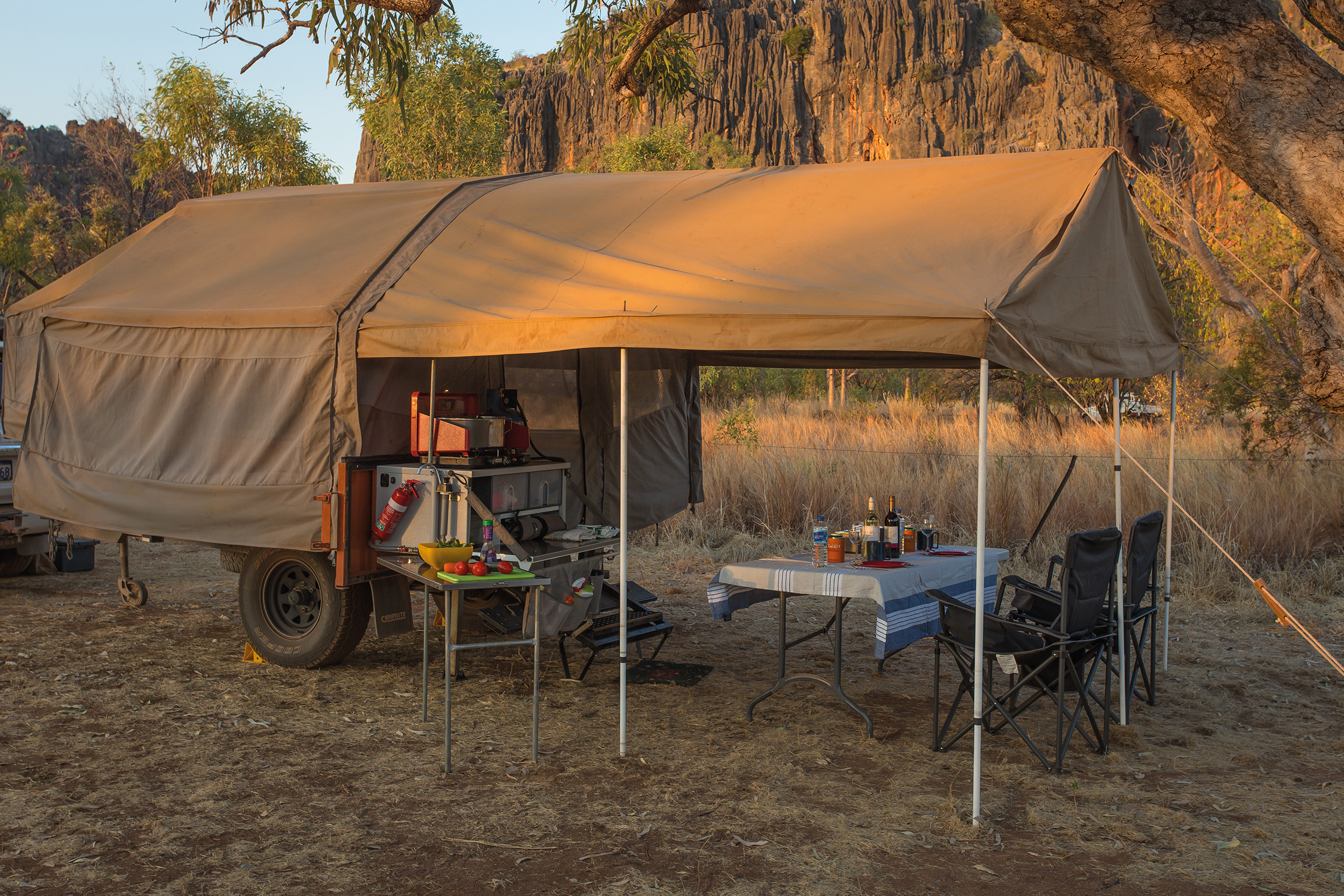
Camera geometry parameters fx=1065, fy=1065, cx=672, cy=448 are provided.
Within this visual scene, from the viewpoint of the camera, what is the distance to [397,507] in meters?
5.52

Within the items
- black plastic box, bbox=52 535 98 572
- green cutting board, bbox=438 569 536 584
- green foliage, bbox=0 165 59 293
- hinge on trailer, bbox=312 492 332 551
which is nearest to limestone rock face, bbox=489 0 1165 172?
green foliage, bbox=0 165 59 293

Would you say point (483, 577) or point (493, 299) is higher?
point (493, 299)

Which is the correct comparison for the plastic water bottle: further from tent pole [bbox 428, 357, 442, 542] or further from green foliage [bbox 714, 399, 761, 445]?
green foliage [bbox 714, 399, 761, 445]

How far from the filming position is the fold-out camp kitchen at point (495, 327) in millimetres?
4477

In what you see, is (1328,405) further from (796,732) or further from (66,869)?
(66,869)

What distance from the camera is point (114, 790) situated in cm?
431

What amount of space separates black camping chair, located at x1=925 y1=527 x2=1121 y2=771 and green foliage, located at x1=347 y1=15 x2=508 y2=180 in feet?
66.9

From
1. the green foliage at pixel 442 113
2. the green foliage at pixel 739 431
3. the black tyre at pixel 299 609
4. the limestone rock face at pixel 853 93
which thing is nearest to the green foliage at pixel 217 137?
the green foliage at pixel 442 113

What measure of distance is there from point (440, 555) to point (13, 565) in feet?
20.2

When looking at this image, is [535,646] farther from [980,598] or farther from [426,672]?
[980,598]

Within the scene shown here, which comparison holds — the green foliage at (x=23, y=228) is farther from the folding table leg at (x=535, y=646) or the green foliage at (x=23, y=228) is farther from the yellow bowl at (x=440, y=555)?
the folding table leg at (x=535, y=646)

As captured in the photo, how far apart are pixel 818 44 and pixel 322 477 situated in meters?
60.1

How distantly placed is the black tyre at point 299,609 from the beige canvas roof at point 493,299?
1.19 feet

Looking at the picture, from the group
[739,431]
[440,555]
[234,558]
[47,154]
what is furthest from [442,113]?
[47,154]
